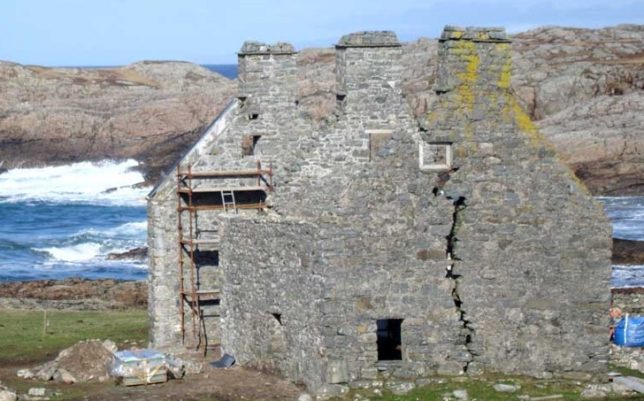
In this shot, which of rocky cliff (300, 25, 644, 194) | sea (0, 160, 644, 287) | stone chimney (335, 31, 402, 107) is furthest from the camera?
rocky cliff (300, 25, 644, 194)

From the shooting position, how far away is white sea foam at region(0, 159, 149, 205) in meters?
95.1

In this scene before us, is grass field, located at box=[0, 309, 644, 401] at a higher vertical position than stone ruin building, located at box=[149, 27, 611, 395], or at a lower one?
lower

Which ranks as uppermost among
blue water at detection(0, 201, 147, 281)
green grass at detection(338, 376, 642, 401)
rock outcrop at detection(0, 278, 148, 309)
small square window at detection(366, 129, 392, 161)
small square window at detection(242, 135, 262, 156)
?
small square window at detection(366, 129, 392, 161)

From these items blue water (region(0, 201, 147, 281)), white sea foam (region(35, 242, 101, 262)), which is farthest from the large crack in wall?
white sea foam (region(35, 242, 101, 262))

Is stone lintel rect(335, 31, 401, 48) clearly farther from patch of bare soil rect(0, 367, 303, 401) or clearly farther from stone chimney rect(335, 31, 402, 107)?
patch of bare soil rect(0, 367, 303, 401)

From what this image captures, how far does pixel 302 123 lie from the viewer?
33000mm

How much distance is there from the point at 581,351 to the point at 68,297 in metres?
23.2

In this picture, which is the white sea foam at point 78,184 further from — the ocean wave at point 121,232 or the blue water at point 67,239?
the ocean wave at point 121,232

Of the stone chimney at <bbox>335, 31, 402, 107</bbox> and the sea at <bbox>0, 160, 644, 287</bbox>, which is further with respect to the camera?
the sea at <bbox>0, 160, 644, 287</bbox>

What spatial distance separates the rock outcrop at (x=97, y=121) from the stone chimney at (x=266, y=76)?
66.4m

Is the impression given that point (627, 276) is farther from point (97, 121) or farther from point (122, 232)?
point (97, 121)

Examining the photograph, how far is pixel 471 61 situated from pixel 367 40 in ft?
13.7

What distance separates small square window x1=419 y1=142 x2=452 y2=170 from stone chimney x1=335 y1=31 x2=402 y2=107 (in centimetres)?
382

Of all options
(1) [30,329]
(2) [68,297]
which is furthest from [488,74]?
(2) [68,297]
